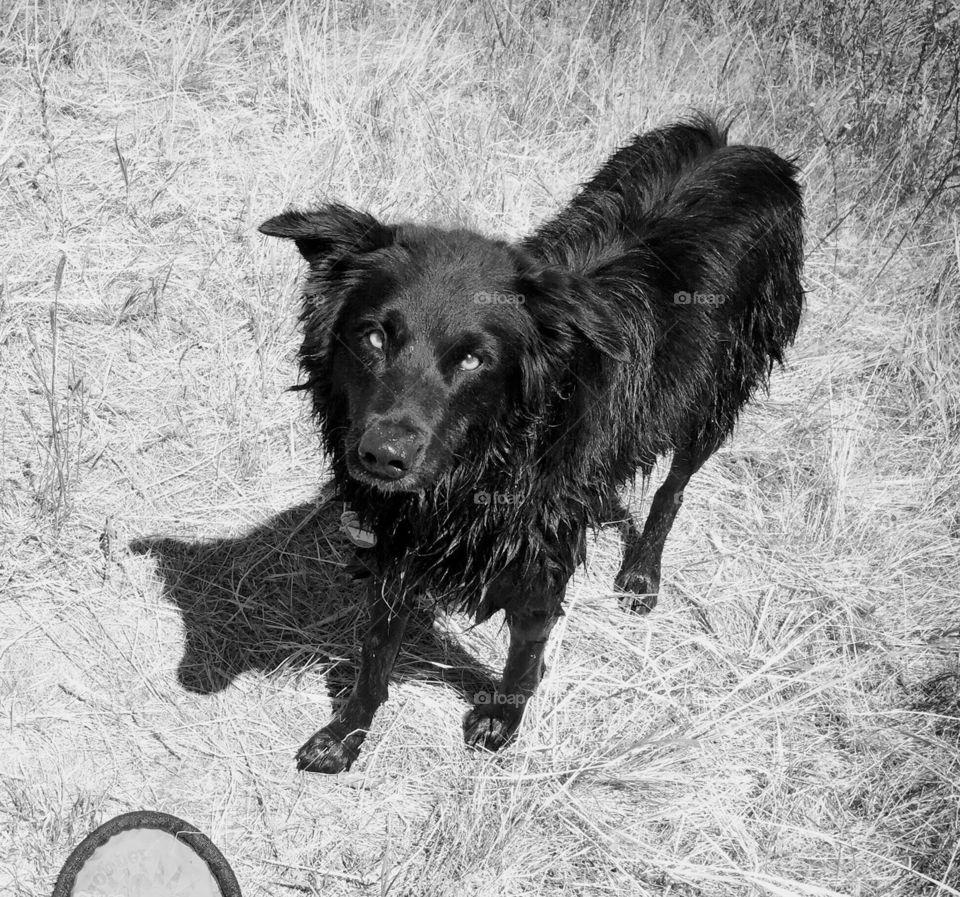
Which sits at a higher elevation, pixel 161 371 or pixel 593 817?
pixel 161 371

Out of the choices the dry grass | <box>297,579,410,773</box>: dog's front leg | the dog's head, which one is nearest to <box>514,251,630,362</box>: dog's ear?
the dog's head

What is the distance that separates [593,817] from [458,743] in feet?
1.76

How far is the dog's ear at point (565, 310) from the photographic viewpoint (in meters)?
2.67

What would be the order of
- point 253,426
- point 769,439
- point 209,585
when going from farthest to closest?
point 769,439 < point 253,426 < point 209,585

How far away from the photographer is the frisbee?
2.65 m

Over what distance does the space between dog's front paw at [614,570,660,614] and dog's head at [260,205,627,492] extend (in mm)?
1514

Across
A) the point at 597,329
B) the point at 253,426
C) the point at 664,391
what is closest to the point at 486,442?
the point at 597,329

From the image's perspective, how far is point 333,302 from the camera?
288cm

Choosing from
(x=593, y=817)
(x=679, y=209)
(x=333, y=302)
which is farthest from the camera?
(x=679, y=209)

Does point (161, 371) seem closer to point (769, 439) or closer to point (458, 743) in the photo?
point (458, 743)

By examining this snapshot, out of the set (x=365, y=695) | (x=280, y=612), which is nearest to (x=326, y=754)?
(x=365, y=695)

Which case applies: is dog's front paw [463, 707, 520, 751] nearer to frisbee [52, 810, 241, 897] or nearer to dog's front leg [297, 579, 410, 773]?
dog's front leg [297, 579, 410, 773]

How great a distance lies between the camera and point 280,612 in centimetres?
385

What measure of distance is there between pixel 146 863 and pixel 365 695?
2.90 ft
